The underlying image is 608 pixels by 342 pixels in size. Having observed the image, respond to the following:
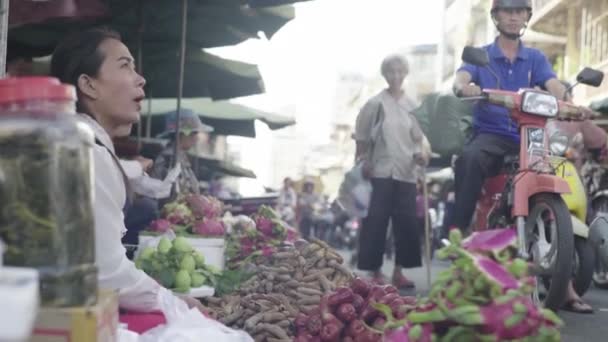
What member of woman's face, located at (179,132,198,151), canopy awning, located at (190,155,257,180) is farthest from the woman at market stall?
canopy awning, located at (190,155,257,180)

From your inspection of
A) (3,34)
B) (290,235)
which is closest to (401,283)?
(290,235)

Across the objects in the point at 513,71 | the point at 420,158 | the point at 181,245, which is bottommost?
the point at 181,245

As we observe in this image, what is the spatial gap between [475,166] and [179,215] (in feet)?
6.52

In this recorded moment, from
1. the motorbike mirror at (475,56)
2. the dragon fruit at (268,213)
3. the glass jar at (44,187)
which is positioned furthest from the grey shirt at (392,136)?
the glass jar at (44,187)

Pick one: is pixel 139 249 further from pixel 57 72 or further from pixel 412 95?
pixel 412 95

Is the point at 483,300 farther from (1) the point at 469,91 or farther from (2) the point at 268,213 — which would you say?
(2) the point at 268,213

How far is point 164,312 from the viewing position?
9.84 feet

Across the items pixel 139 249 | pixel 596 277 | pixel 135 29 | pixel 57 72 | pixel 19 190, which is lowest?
pixel 596 277

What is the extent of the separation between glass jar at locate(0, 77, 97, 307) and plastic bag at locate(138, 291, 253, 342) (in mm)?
1020

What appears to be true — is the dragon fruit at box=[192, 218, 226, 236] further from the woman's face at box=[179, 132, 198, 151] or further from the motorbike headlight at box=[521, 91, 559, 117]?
the woman's face at box=[179, 132, 198, 151]

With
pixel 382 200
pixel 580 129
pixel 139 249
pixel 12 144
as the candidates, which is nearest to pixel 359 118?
pixel 382 200

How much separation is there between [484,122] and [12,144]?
4982mm

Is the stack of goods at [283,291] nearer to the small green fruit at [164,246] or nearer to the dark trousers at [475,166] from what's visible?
the small green fruit at [164,246]

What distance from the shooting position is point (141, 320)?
294cm
